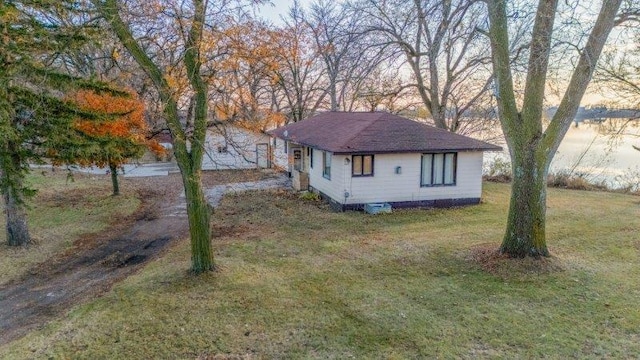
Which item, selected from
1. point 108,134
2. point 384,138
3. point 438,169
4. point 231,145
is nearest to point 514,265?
point 231,145

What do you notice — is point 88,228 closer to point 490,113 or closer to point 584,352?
point 584,352

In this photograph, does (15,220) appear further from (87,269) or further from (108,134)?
(108,134)

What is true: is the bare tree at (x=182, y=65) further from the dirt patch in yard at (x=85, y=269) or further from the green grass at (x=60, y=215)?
the green grass at (x=60, y=215)

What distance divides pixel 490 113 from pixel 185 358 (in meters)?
19.1

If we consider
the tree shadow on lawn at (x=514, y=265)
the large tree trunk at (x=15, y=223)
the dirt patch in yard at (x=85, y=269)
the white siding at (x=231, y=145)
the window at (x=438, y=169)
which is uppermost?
the white siding at (x=231, y=145)

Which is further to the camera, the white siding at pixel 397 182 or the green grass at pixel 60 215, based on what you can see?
the white siding at pixel 397 182

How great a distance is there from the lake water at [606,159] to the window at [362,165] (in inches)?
354

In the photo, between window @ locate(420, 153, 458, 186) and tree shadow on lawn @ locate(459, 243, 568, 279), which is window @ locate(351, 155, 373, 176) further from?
tree shadow on lawn @ locate(459, 243, 568, 279)

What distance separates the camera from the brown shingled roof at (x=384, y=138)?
13.4 meters

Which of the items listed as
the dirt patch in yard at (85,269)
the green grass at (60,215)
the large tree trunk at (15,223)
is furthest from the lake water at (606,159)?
the large tree trunk at (15,223)

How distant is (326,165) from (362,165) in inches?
78.0

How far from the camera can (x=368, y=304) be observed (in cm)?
663

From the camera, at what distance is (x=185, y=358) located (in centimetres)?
515

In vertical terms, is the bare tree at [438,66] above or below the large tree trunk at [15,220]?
above
